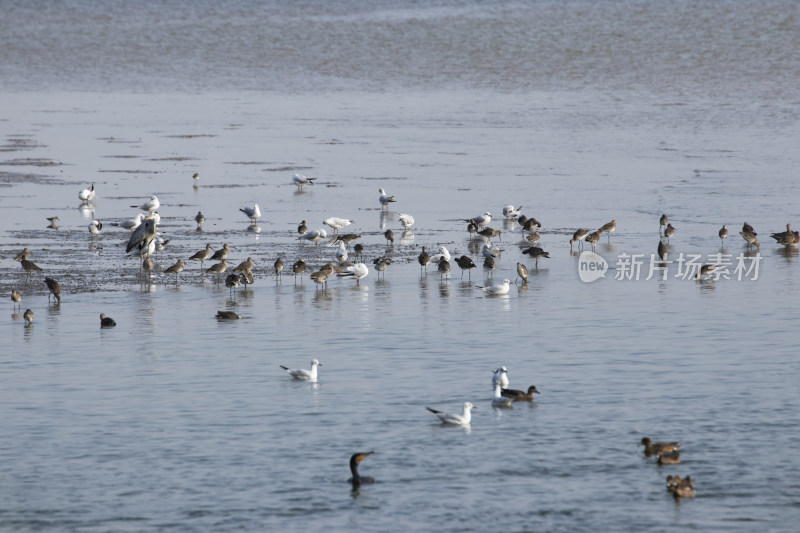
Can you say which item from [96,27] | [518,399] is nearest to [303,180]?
[518,399]

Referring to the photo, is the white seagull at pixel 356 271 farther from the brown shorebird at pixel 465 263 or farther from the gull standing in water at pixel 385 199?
the gull standing in water at pixel 385 199

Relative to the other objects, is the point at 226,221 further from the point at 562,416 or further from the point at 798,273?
the point at 562,416

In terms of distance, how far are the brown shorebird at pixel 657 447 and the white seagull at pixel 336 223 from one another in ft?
50.9

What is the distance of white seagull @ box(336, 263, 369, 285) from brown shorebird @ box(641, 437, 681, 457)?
1084cm

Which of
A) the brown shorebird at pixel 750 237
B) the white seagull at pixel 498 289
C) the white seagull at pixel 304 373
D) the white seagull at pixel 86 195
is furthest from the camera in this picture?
the white seagull at pixel 86 195

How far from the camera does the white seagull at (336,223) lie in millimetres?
28434

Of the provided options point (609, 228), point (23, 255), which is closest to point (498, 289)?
point (609, 228)

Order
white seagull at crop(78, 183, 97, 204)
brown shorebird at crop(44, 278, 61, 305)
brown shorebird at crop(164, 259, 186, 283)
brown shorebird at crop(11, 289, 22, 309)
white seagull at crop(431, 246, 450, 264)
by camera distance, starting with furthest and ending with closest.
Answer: white seagull at crop(78, 183, 97, 204) → white seagull at crop(431, 246, 450, 264) → brown shorebird at crop(164, 259, 186, 283) → brown shorebird at crop(44, 278, 61, 305) → brown shorebird at crop(11, 289, 22, 309)

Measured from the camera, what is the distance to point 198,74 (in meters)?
72.4

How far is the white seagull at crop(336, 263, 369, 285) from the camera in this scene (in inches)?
941

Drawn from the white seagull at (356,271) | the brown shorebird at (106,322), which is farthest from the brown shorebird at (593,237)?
the brown shorebird at (106,322)

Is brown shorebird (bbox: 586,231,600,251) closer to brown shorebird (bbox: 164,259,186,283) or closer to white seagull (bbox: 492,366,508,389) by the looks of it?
brown shorebird (bbox: 164,259,186,283)

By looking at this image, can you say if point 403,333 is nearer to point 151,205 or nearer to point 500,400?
point 500,400

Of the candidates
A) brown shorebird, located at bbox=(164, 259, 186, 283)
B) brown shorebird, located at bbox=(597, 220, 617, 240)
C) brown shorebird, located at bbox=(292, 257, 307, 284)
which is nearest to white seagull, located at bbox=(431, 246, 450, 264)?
brown shorebird, located at bbox=(292, 257, 307, 284)
